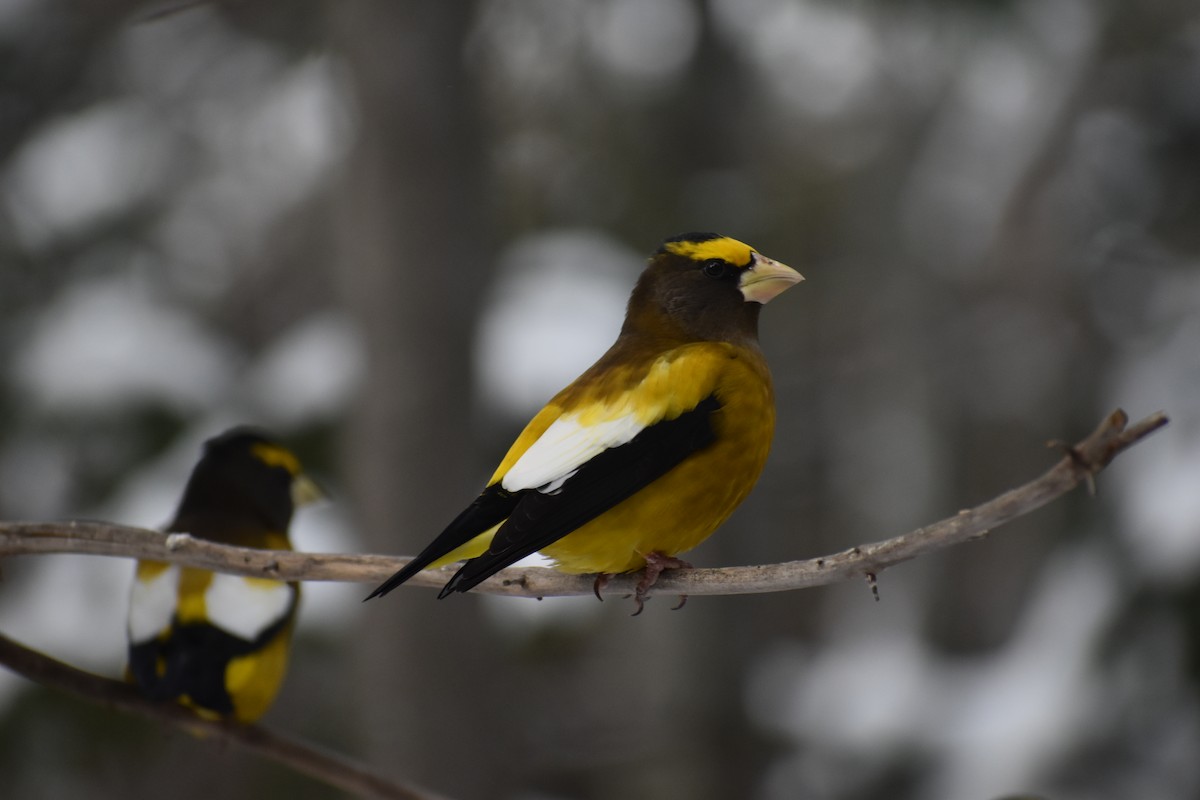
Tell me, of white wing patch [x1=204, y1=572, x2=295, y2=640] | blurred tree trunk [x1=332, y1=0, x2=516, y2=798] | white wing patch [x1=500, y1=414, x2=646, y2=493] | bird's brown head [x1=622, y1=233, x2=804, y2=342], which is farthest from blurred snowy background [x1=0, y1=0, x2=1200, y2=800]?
white wing patch [x1=204, y1=572, x2=295, y2=640]

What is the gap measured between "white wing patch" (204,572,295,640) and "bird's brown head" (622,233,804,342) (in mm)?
1420

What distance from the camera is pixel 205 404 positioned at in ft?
19.0

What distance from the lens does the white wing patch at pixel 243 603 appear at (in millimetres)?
3141

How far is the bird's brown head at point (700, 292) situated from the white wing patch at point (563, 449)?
0.97 ft

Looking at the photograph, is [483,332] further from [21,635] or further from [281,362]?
[21,635]

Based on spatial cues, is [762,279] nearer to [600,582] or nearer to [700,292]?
[700,292]

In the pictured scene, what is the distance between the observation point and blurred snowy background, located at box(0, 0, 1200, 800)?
4672 mm

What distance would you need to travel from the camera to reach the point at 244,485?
345 cm

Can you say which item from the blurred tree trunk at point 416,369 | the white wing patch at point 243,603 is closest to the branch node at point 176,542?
the white wing patch at point 243,603

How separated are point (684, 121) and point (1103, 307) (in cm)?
238

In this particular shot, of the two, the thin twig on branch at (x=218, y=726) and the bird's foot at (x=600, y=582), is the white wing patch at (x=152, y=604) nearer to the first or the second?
the thin twig on branch at (x=218, y=726)

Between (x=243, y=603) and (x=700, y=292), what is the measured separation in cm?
163

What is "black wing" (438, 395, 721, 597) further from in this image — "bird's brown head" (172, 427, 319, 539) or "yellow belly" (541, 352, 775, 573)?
"bird's brown head" (172, 427, 319, 539)

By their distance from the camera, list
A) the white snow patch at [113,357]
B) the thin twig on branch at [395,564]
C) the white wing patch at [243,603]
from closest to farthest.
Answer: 1. the thin twig on branch at [395,564]
2. the white wing patch at [243,603]
3. the white snow patch at [113,357]
